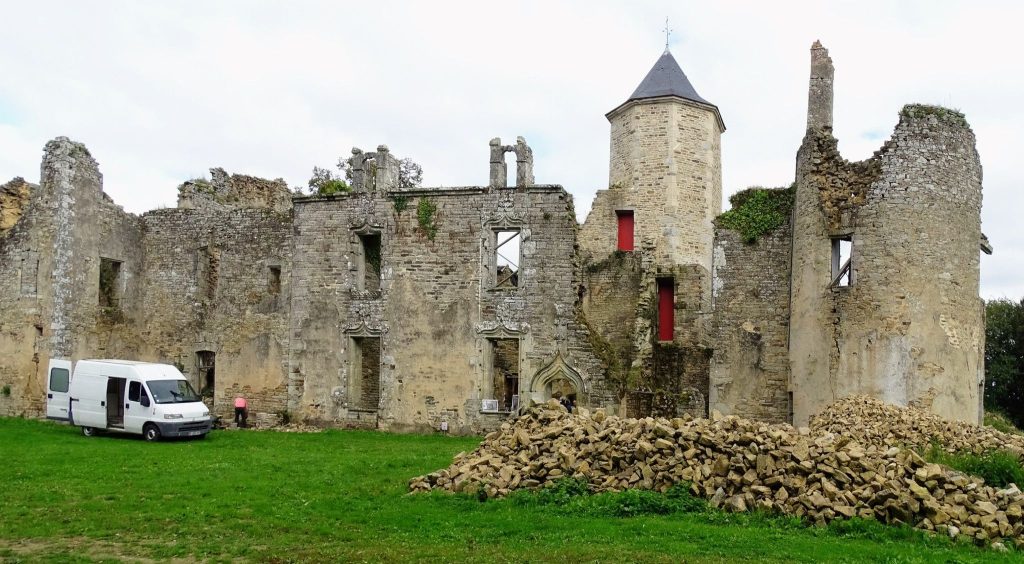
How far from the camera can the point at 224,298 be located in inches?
969

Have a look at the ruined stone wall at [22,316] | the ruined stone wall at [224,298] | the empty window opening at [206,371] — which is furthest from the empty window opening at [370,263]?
the ruined stone wall at [22,316]

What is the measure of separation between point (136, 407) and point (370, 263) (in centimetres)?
748

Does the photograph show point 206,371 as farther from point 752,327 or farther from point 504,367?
point 752,327

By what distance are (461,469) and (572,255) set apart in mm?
10107

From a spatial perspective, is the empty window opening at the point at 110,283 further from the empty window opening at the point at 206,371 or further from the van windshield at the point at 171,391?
the van windshield at the point at 171,391

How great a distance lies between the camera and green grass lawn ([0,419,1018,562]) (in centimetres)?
855

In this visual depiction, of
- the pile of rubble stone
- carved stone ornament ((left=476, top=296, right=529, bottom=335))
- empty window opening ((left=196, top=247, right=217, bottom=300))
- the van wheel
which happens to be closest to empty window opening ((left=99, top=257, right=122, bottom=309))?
empty window opening ((left=196, top=247, right=217, bottom=300))

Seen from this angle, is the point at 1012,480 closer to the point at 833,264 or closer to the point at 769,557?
the point at 769,557

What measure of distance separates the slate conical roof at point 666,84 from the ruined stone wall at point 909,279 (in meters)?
8.90

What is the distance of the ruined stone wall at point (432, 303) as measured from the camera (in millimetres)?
21531

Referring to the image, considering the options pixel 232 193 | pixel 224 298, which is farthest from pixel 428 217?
pixel 232 193

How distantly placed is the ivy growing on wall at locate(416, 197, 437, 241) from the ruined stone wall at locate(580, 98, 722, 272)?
5.31 meters

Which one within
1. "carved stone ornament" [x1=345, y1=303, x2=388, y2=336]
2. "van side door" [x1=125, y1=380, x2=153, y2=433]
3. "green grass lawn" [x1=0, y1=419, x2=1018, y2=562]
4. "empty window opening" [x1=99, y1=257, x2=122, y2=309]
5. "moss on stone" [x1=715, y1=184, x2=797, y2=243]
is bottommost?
"green grass lawn" [x1=0, y1=419, x2=1018, y2=562]

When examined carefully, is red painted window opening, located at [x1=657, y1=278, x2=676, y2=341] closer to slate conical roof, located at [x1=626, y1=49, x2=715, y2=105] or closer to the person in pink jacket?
slate conical roof, located at [x1=626, y1=49, x2=715, y2=105]
